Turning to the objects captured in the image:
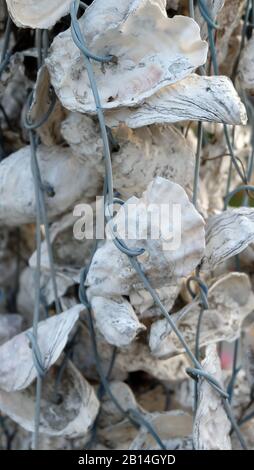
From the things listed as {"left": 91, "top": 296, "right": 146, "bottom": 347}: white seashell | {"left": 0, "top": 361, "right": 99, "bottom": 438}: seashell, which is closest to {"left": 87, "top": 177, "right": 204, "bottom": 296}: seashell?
{"left": 91, "top": 296, "right": 146, "bottom": 347}: white seashell

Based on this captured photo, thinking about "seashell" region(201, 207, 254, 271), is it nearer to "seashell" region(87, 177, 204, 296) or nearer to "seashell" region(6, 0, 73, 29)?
"seashell" region(87, 177, 204, 296)

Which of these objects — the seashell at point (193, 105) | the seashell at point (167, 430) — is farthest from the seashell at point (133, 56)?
the seashell at point (167, 430)

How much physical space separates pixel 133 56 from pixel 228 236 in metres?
0.13

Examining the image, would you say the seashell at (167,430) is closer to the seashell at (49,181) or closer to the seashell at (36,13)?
the seashell at (49,181)

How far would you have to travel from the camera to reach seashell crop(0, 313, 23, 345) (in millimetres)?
575

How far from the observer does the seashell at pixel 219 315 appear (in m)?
0.50

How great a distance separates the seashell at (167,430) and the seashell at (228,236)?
139 mm

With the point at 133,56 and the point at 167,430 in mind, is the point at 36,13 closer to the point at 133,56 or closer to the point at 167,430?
the point at 133,56

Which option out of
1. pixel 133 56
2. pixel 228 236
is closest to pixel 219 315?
pixel 228 236

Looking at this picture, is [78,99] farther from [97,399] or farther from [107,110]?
[97,399]

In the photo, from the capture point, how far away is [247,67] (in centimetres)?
49

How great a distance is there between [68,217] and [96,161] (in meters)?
0.07

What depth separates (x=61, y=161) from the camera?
1.73ft

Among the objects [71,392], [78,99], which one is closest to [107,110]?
[78,99]
